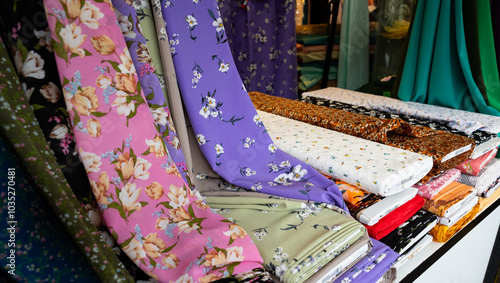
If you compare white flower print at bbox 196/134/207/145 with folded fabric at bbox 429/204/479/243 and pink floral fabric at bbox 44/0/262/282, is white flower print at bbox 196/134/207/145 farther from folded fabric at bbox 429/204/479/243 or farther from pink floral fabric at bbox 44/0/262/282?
folded fabric at bbox 429/204/479/243

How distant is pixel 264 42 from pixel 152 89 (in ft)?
6.42

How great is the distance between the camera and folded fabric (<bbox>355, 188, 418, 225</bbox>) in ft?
2.52

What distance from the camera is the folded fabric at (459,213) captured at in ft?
3.11

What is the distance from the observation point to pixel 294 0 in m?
2.44

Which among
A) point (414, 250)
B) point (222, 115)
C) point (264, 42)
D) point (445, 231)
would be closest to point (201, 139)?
point (222, 115)

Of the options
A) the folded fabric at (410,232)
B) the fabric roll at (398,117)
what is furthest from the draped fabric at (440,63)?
the folded fabric at (410,232)

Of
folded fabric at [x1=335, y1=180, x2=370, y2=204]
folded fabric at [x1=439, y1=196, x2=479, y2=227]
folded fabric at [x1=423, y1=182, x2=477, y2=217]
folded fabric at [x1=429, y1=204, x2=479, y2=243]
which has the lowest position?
folded fabric at [x1=429, y1=204, x2=479, y2=243]

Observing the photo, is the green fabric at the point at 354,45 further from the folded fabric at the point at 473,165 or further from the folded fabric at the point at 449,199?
the folded fabric at the point at 449,199

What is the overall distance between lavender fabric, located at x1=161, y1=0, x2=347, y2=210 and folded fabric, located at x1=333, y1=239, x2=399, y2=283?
0.13m

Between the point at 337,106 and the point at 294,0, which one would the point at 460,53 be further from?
the point at 294,0

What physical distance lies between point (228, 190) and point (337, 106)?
87cm

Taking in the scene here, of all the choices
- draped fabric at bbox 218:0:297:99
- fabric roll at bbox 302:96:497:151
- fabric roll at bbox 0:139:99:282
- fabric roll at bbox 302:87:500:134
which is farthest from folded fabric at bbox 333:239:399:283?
draped fabric at bbox 218:0:297:99

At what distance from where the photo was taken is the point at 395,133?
114 cm

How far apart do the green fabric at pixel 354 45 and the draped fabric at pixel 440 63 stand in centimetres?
75
